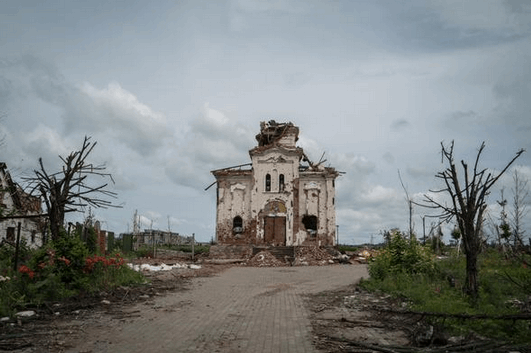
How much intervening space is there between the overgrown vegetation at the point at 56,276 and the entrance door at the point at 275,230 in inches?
888

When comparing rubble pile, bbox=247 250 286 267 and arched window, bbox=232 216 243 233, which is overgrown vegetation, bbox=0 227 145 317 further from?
arched window, bbox=232 216 243 233

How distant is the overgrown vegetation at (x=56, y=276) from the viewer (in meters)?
10.2

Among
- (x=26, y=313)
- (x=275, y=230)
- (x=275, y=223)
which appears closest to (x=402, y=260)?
(x=26, y=313)

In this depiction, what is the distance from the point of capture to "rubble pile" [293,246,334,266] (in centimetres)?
3253

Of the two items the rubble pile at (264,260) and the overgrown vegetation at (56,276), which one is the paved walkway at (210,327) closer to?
the overgrown vegetation at (56,276)

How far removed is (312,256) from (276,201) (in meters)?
6.08

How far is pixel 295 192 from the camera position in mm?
37375

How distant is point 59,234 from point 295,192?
85.2 feet

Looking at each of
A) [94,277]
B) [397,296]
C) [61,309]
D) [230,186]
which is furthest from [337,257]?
[61,309]

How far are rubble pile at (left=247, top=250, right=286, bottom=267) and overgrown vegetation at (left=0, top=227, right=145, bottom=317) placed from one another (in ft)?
57.2

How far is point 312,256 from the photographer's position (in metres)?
33.8

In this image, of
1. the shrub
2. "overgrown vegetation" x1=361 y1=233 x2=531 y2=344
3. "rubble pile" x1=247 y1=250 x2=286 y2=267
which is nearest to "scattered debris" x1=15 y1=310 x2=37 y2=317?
"overgrown vegetation" x1=361 y1=233 x2=531 y2=344

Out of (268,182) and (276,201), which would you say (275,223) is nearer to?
(276,201)

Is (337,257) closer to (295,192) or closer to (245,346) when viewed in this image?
(295,192)
